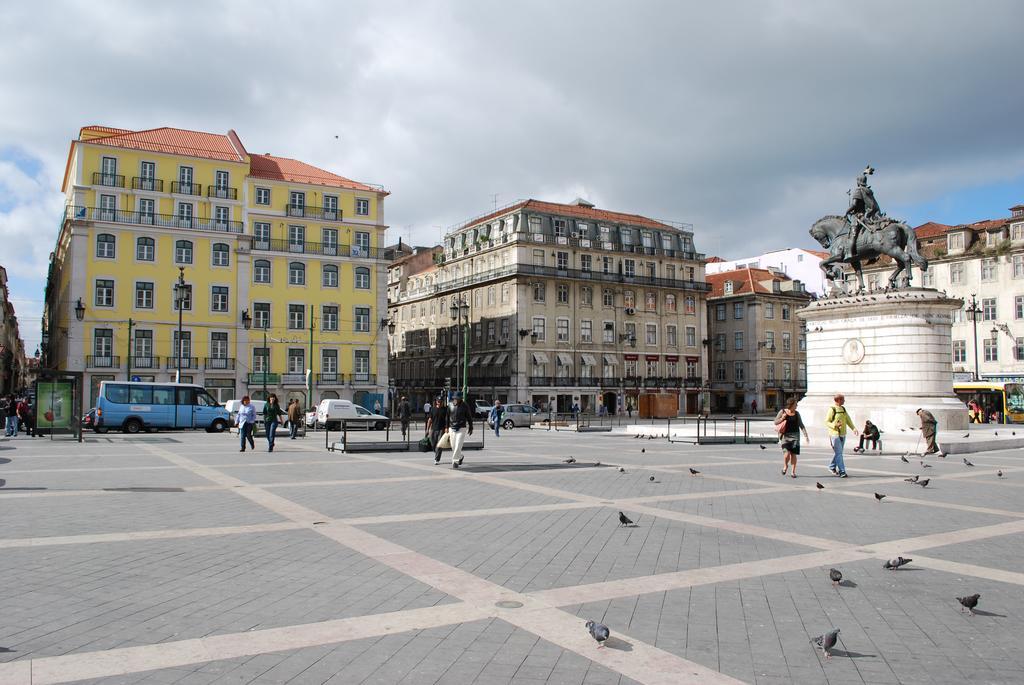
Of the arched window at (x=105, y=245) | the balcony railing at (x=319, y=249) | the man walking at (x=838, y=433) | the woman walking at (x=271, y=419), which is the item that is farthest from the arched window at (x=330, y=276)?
the man walking at (x=838, y=433)

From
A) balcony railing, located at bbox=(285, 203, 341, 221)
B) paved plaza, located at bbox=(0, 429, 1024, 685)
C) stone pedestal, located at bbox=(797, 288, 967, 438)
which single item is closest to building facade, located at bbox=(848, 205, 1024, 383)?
stone pedestal, located at bbox=(797, 288, 967, 438)

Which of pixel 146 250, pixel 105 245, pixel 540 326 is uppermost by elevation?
pixel 105 245

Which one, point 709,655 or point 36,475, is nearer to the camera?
point 709,655

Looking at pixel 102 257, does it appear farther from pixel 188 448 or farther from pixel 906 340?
pixel 906 340

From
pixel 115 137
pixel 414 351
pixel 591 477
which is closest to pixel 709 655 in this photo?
pixel 591 477

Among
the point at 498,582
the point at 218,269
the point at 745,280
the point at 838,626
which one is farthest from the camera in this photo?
the point at 745,280

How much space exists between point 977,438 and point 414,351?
6368 cm

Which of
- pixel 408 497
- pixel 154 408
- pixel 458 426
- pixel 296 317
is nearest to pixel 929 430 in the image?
pixel 458 426

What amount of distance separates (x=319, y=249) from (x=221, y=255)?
6.72 m

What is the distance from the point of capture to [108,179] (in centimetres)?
5197

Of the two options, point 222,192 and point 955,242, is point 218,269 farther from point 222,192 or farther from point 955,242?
point 955,242

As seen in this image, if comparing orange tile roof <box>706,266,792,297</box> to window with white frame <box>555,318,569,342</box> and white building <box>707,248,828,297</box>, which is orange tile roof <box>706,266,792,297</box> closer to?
white building <box>707,248,828,297</box>

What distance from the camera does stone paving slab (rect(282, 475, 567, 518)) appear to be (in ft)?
37.7

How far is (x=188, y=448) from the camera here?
2377cm
